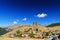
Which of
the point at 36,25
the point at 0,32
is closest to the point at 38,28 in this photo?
the point at 36,25

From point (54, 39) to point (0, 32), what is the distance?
89.5 feet

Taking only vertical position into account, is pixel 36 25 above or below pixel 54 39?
above

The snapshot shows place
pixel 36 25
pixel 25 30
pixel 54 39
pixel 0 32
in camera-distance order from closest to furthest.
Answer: pixel 54 39 < pixel 25 30 < pixel 36 25 < pixel 0 32

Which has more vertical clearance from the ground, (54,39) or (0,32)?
(0,32)

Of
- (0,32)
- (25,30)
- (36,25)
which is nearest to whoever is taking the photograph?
(25,30)

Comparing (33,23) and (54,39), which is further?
(33,23)

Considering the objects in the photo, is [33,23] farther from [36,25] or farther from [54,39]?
[54,39]

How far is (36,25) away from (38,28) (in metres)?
1.74

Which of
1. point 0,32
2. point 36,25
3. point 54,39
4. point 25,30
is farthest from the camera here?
point 0,32

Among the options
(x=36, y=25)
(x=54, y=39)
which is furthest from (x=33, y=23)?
(x=54, y=39)

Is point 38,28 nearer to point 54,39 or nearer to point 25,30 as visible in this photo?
point 25,30

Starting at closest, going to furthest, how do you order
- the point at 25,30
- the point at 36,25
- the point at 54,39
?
1. the point at 54,39
2. the point at 25,30
3. the point at 36,25

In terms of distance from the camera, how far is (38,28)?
3869 centimetres

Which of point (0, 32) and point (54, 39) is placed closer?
point (54, 39)
